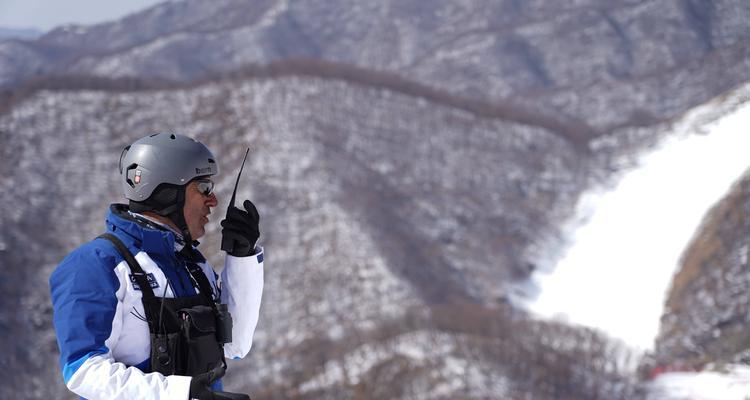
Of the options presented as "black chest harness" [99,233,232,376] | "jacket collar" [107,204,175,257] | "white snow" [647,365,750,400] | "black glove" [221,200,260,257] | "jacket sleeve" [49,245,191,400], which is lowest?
"jacket sleeve" [49,245,191,400]

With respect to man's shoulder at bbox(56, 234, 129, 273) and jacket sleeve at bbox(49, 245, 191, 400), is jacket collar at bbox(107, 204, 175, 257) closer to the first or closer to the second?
man's shoulder at bbox(56, 234, 129, 273)

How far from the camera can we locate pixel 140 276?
369 centimetres

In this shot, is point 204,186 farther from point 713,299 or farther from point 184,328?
point 713,299

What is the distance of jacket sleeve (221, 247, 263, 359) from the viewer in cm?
433

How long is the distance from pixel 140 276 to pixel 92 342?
16.5 inches

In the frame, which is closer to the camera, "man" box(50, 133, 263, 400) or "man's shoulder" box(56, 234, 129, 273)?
"man" box(50, 133, 263, 400)

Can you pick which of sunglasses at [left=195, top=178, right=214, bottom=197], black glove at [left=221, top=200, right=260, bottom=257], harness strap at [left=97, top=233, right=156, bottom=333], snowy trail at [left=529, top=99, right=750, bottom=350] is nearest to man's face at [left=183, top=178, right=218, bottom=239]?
sunglasses at [left=195, top=178, right=214, bottom=197]

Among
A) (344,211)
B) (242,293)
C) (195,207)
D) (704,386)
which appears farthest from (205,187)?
(344,211)

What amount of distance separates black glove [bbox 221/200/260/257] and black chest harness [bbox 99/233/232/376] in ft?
0.96

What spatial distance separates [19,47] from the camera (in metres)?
126

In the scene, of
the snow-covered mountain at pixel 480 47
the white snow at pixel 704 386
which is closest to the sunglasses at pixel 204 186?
the white snow at pixel 704 386

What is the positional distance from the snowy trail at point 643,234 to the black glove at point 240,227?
2238cm

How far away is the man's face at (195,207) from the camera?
4117 mm

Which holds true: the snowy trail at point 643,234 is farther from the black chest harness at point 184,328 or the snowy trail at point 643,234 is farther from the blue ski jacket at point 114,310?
the blue ski jacket at point 114,310
